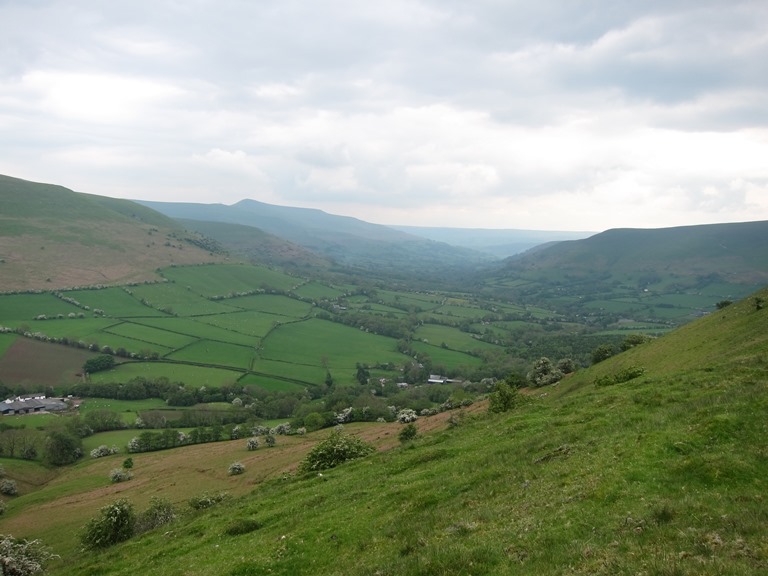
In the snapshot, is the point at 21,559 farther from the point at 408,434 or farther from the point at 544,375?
the point at 544,375

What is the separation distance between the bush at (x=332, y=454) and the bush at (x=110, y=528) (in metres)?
15.1

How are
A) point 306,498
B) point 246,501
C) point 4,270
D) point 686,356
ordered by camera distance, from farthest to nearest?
point 4,270
point 686,356
point 246,501
point 306,498

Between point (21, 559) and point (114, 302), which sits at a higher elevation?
point (21, 559)

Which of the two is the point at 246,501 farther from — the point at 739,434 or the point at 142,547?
the point at 739,434

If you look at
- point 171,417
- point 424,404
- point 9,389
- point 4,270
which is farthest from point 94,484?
point 4,270

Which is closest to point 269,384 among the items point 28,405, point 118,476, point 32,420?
point 32,420

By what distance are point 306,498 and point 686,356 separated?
35334mm

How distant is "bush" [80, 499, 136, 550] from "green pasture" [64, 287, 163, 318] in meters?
151

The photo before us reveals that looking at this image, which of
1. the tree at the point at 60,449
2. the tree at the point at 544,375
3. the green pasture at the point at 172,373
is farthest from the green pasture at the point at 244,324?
the tree at the point at 544,375

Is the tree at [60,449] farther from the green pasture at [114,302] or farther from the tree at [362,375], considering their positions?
the green pasture at [114,302]

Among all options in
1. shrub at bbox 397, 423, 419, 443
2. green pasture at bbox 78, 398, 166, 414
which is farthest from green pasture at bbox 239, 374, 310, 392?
shrub at bbox 397, 423, 419, 443

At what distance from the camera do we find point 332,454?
4469 cm

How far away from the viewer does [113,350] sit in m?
138

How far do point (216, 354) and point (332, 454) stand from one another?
364 ft
